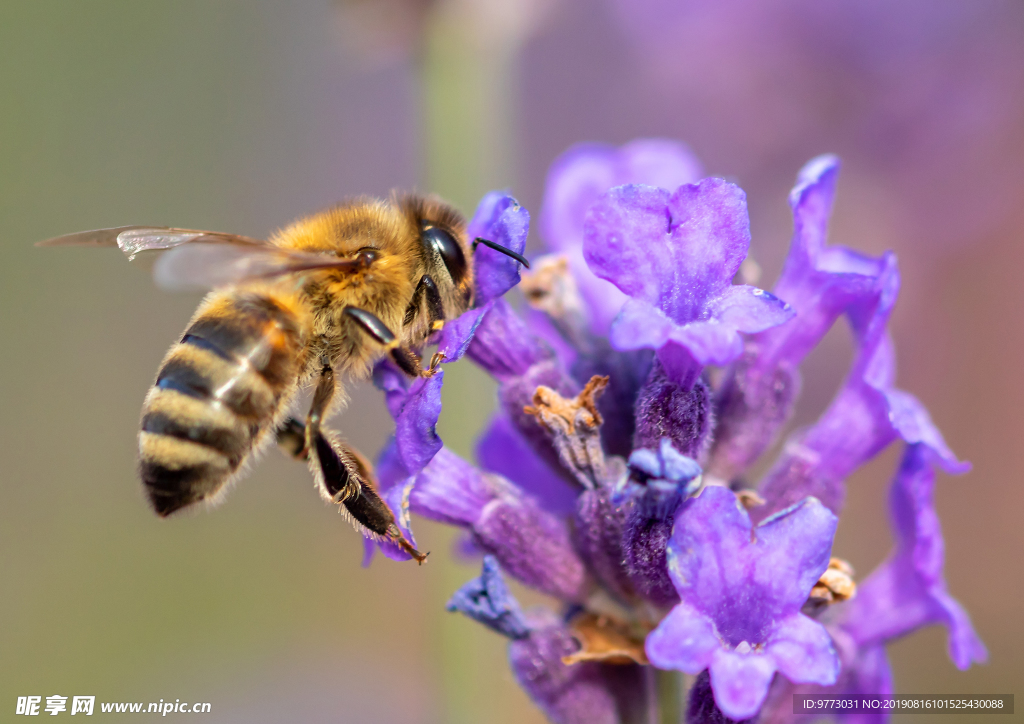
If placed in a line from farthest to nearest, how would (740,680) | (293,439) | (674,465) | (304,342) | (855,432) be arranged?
(293,439)
(855,432)
(304,342)
(674,465)
(740,680)

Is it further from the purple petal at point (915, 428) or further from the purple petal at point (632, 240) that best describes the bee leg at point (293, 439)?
the purple petal at point (915, 428)

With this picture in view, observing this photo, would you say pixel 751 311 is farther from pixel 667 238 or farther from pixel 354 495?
pixel 354 495

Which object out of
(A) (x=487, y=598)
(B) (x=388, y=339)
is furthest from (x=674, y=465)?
(B) (x=388, y=339)

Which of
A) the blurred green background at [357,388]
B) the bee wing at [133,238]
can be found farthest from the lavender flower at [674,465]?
the blurred green background at [357,388]

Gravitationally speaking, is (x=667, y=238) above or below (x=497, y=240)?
below

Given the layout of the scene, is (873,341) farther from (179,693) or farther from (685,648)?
(179,693)

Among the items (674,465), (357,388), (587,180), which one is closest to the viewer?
(674,465)

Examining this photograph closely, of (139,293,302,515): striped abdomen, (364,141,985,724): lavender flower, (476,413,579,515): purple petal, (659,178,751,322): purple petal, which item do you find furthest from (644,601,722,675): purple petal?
(139,293,302,515): striped abdomen
